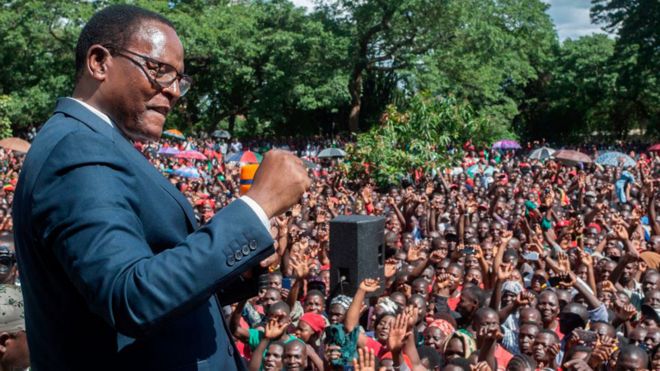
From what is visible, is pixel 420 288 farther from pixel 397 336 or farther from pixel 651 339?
pixel 397 336

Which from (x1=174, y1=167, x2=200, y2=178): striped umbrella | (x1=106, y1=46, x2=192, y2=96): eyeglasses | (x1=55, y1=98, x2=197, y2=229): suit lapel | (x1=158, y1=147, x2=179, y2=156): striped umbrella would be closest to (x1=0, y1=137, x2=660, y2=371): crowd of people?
(x1=55, y1=98, x2=197, y2=229): suit lapel

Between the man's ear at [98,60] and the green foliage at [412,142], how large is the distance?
11.5 m

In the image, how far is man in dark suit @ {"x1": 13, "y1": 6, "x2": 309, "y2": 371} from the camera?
38.8 inches

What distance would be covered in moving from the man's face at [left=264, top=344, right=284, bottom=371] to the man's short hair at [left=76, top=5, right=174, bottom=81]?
289 cm

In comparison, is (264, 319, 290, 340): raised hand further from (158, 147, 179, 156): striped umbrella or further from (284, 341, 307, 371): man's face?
(158, 147, 179, 156): striped umbrella

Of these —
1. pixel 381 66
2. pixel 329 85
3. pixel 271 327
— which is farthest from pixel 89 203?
pixel 381 66

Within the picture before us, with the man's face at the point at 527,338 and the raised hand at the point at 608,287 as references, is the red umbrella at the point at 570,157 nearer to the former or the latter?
the raised hand at the point at 608,287

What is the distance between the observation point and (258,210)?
44.5 inches

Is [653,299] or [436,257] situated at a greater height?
[653,299]

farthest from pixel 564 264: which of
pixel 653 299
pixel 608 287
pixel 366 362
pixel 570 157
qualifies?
pixel 570 157

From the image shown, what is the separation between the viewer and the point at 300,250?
6227mm

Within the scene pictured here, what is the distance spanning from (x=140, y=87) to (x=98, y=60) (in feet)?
0.27

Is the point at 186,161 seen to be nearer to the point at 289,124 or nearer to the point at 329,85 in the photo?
the point at 329,85

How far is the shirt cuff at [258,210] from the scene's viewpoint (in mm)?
1124
